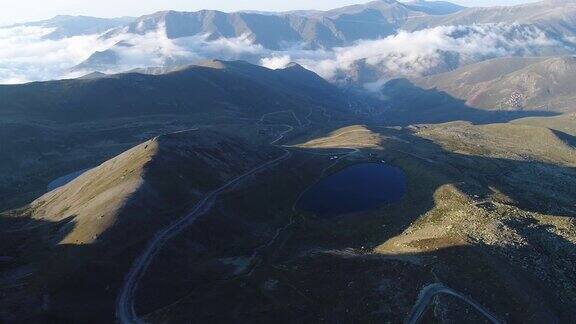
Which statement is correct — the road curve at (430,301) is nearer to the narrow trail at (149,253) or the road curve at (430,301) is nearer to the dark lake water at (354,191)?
the narrow trail at (149,253)

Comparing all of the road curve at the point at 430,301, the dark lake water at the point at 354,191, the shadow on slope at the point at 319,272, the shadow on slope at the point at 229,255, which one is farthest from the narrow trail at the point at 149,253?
the road curve at the point at 430,301

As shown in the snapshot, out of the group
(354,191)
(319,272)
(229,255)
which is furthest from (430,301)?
(354,191)

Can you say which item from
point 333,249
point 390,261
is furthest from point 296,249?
point 390,261

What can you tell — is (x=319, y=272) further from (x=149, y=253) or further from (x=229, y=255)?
(x=149, y=253)

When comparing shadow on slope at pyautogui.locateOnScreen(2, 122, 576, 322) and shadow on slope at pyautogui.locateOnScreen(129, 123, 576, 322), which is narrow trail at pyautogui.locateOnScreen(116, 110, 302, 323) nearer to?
shadow on slope at pyautogui.locateOnScreen(2, 122, 576, 322)

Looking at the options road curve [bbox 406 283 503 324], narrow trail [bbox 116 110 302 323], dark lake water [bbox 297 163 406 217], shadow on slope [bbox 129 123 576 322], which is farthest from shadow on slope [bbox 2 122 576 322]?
dark lake water [bbox 297 163 406 217]

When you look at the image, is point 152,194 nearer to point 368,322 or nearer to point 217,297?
point 217,297
